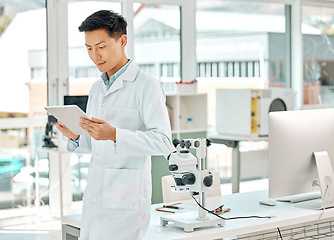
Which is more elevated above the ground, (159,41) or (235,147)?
(159,41)

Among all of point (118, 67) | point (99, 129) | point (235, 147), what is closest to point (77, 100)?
point (235, 147)

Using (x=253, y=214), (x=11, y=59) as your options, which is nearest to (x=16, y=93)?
(x=11, y=59)

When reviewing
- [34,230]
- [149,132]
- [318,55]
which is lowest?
[34,230]

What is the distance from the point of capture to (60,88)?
18.2ft

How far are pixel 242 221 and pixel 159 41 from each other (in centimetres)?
376

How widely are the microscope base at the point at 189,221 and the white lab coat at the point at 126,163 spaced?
25 centimetres

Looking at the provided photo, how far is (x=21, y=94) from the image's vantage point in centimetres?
549

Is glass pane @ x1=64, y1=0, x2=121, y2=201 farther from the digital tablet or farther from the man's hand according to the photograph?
the man's hand

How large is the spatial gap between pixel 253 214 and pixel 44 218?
3.24 meters

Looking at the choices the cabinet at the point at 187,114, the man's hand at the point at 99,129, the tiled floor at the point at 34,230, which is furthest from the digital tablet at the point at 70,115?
the cabinet at the point at 187,114

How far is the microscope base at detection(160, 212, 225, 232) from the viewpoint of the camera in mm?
2412

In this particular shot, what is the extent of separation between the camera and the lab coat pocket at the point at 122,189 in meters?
2.15

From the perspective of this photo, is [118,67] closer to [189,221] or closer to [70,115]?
[70,115]

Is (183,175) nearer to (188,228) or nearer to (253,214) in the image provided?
(188,228)
